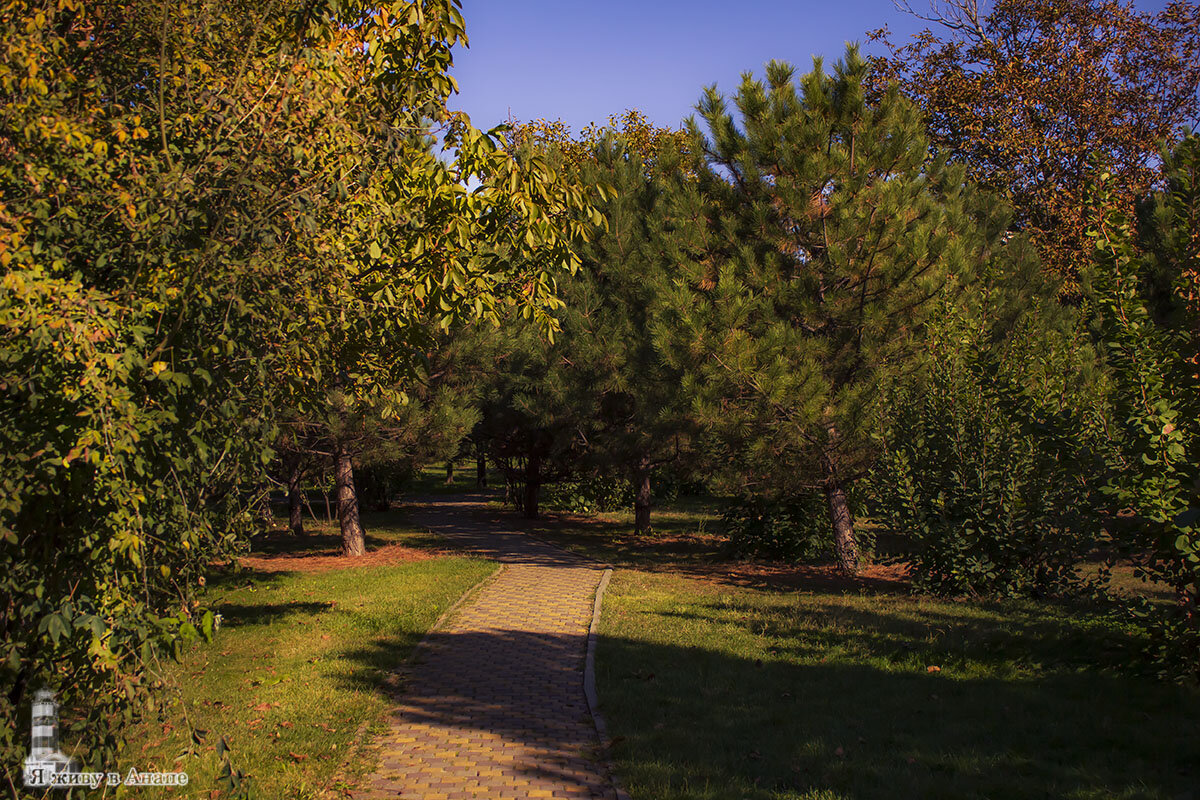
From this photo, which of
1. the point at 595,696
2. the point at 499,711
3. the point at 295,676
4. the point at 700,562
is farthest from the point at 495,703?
the point at 700,562

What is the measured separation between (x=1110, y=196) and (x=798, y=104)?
724cm

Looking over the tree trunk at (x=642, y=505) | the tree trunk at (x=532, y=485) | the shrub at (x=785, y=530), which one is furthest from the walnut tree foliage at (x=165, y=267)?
the tree trunk at (x=532, y=485)

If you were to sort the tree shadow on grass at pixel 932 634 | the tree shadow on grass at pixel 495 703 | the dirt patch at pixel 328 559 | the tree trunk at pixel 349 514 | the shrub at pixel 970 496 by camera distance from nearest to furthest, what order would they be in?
the tree shadow on grass at pixel 495 703
the tree shadow on grass at pixel 932 634
the shrub at pixel 970 496
the dirt patch at pixel 328 559
the tree trunk at pixel 349 514

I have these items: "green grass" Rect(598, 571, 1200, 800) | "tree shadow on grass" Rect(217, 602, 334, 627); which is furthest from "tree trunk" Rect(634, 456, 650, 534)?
"green grass" Rect(598, 571, 1200, 800)

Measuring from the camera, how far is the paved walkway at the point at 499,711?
17.3ft

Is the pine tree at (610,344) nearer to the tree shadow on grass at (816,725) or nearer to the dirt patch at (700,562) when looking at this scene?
the dirt patch at (700,562)

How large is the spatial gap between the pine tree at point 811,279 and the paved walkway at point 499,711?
3.89 metres

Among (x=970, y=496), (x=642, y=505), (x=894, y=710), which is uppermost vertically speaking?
(x=970, y=496)

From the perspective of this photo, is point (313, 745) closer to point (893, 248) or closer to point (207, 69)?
point (207, 69)

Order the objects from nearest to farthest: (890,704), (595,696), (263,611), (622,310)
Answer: (890,704)
(595,696)
(263,611)
(622,310)

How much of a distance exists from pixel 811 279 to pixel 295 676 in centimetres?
939

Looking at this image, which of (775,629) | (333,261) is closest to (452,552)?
(775,629)

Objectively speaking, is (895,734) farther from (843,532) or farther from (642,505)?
(642,505)

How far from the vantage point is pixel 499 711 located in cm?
678
